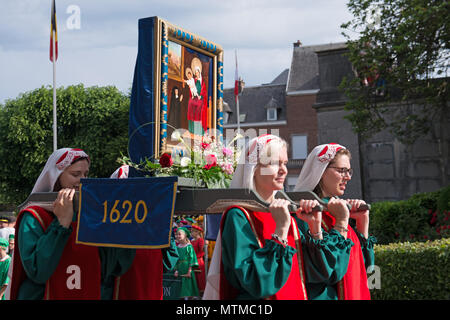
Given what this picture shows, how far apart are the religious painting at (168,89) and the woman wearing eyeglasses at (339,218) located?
8.87 ft

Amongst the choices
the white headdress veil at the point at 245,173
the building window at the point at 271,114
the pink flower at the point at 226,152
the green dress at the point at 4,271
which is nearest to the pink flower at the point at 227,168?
the pink flower at the point at 226,152

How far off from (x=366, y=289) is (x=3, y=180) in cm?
3163

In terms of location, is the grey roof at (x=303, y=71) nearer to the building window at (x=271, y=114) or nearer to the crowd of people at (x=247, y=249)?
the building window at (x=271, y=114)

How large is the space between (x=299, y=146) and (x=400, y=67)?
2917cm

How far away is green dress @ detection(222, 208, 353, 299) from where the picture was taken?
301cm

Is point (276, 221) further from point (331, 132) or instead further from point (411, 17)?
point (331, 132)

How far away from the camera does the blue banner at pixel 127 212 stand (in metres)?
3.50

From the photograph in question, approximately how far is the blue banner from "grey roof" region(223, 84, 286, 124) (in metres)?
44.6

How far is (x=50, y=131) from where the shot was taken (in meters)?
31.6

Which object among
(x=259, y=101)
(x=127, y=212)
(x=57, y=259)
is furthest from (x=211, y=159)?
(x=259, y=101)

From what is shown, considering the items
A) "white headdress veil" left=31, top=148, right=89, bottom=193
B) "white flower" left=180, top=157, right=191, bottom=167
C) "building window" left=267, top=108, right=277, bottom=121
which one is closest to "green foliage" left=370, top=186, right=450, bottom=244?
"white flower" left=180, top=157, right=191, bottom=167

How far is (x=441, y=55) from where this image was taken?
1548cm

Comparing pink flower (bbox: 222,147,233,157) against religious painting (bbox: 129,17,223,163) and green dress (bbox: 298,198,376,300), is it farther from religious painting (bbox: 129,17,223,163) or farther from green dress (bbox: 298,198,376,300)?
religious painting (bbox: 129,17,223,163)
